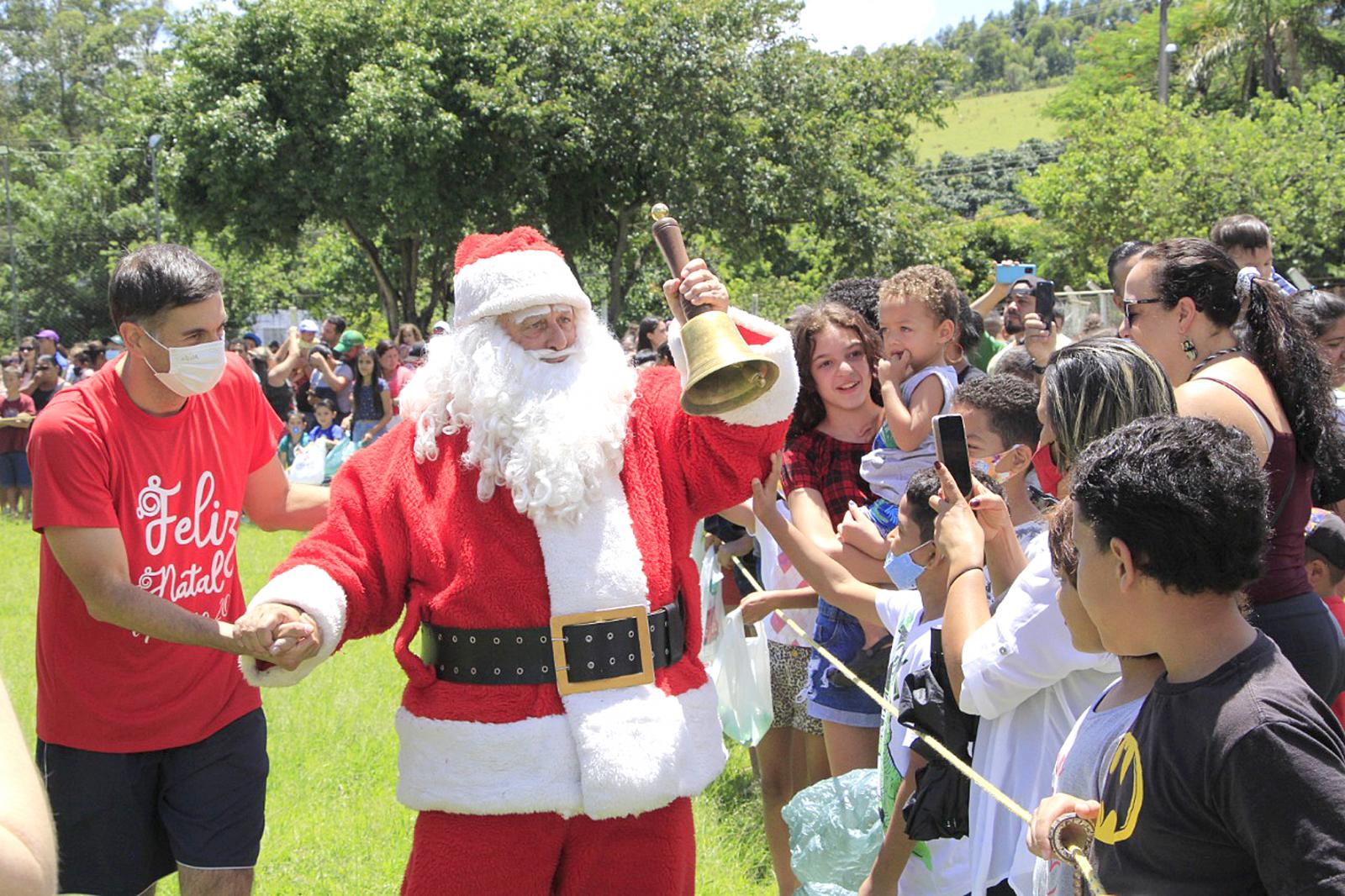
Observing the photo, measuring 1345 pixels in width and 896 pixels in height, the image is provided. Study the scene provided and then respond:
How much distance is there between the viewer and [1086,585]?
2061 mm

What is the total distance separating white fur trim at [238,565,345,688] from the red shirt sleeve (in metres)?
0.71

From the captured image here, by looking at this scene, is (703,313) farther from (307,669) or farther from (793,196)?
(793,196)

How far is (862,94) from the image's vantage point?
24.8 m

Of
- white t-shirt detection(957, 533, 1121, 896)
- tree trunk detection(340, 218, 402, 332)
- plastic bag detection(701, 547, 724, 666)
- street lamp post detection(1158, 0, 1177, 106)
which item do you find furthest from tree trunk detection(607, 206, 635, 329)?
white t-shirt detection(957, 533, 1121, 896)

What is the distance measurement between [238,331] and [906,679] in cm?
4123

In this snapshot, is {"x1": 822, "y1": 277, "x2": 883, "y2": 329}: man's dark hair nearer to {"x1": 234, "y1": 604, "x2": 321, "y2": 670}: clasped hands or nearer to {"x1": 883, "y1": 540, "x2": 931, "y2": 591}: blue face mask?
{"x1": 883, "y1": 540, "x2": 931, "y2": 591}: blue face mask

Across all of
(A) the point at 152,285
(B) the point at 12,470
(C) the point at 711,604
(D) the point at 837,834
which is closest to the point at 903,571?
(D) the point at 837,834

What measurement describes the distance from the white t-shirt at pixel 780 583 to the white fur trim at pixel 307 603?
1978 millimetres

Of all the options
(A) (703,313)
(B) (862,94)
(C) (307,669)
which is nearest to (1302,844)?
(A) (703,313)

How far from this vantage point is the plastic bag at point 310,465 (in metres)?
11.3

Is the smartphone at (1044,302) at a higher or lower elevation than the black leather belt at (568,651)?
lower

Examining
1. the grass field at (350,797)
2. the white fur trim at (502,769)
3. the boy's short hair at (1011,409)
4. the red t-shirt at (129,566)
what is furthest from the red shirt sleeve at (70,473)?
the boy's short hair at (1011,409)

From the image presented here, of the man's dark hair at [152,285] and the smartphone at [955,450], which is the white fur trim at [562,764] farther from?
the man's dark hair at [152,285]

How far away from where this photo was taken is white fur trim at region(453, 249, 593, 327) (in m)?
3.19
